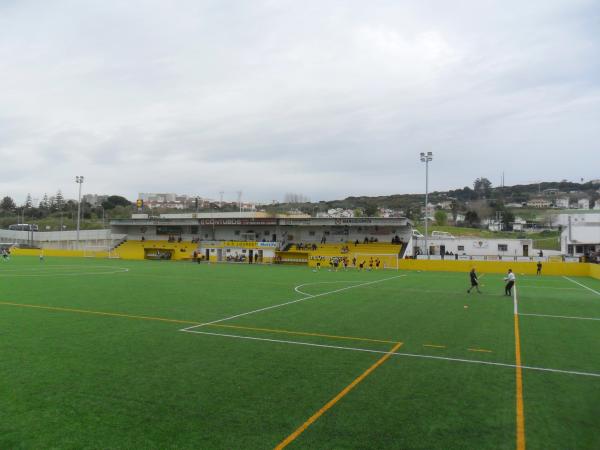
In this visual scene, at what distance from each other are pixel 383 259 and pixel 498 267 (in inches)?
487

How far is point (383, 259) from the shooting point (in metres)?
53.1

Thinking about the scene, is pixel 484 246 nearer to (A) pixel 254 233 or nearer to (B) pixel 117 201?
(A) pixel 254 233

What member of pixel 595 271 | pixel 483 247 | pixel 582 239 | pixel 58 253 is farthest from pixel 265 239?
pixel 582 239

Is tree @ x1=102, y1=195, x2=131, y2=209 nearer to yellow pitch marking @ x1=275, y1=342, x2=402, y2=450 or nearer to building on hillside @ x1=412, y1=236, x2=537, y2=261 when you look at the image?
building on hillside @ x1=412, y1=236, x2=537, y2=261

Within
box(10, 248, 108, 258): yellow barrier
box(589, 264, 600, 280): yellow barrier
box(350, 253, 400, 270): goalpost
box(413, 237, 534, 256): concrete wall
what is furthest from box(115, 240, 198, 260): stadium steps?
box(589, 264, 600, 280): yellow barrier

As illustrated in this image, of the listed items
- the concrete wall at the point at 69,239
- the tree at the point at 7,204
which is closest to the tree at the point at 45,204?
the tree at the point at 7,204

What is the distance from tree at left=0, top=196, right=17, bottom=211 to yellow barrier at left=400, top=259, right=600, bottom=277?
17563 cm

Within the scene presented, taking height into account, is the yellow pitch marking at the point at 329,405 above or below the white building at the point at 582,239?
below

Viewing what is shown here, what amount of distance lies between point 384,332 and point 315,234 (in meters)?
54.5

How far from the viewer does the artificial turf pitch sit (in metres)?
6.49

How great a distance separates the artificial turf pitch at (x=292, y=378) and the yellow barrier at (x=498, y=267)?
2860cm

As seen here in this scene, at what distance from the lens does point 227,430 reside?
21.5 feet

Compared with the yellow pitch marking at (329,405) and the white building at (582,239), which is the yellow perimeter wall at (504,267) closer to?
the white building at (582,239)

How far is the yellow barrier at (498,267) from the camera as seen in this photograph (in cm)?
4416
